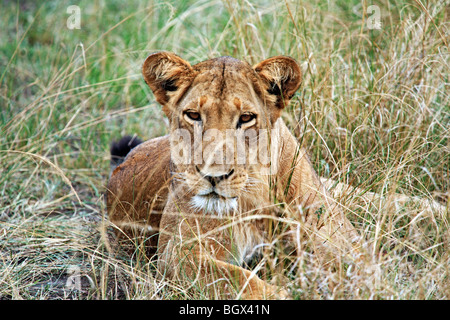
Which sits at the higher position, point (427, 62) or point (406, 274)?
point (427, 62)

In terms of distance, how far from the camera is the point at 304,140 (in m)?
4.03

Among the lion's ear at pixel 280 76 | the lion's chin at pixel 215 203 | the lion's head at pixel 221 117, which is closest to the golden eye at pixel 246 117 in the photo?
the lion's head at pixel 221 117

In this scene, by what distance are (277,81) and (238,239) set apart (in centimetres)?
88

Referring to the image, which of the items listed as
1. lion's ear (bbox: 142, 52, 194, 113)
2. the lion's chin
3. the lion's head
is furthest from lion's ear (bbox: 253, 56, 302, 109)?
the lion's chin

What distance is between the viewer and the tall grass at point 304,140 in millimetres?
3133

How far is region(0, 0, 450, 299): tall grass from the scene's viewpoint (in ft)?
10.3

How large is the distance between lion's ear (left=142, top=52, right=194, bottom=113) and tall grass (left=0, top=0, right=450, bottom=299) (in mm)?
653

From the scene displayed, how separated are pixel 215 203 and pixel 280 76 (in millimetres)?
769

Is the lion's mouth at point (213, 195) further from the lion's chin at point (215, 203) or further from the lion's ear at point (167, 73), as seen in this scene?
the lion's ear at point (167, 73)

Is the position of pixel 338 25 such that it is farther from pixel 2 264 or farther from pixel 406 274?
pixel 2 264

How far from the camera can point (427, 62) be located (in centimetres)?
438

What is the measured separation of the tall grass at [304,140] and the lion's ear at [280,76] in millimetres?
262

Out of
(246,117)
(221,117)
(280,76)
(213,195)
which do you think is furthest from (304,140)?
(213,195)
